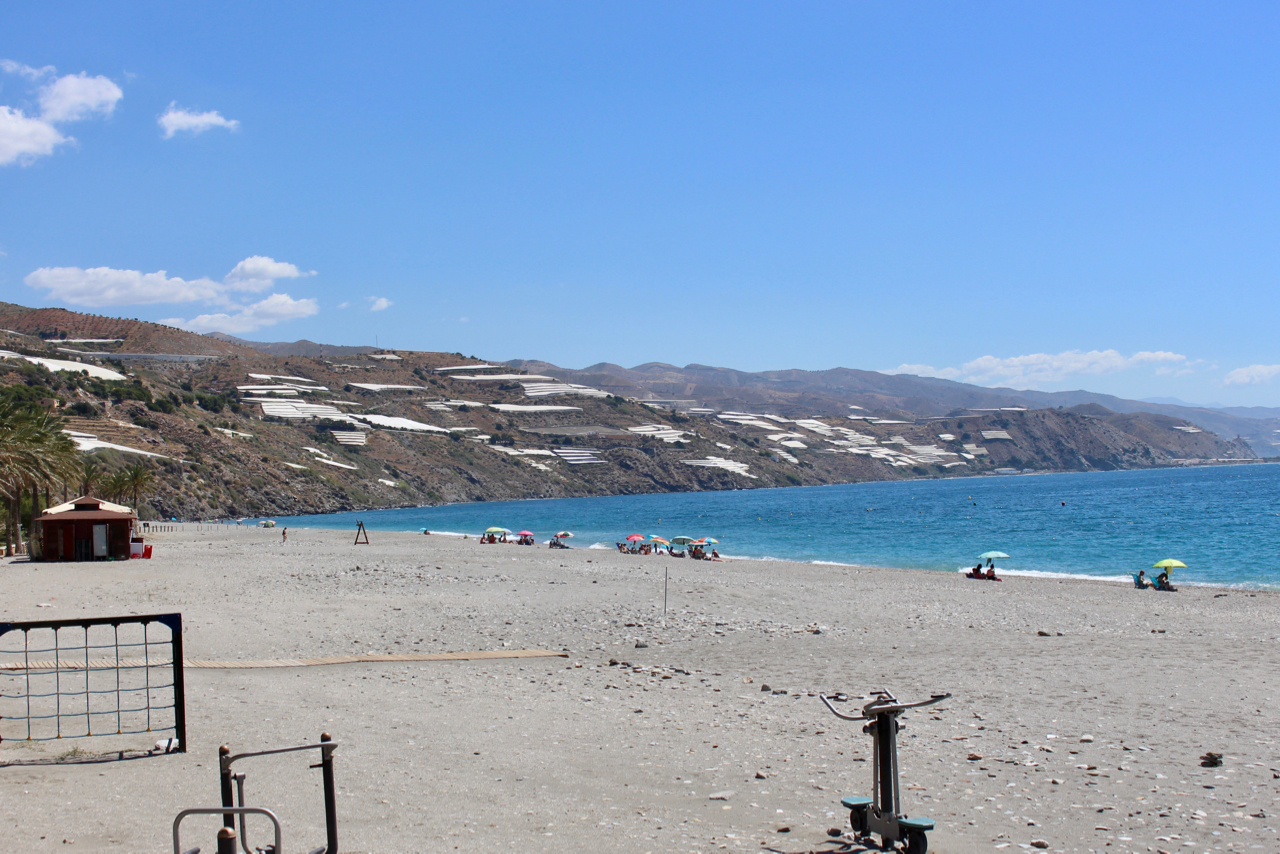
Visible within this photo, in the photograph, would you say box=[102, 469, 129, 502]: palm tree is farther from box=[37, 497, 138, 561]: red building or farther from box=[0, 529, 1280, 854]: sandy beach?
box=[0, 529, 1280, 854]: sandy beach

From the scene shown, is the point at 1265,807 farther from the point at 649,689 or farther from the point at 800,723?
the point at 649,689

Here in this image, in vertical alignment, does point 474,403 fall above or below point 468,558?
above

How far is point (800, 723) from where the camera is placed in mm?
9656

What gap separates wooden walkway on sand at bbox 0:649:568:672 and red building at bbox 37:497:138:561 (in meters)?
22.9

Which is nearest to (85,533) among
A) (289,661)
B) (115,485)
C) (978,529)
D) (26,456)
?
(26,456)

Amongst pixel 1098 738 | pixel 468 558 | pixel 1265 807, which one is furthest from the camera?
pixel 468 558

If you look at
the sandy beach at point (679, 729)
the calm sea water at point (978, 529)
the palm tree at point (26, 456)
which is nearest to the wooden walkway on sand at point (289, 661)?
the sandy beach at point (679, 729)

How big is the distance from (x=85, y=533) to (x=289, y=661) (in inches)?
967

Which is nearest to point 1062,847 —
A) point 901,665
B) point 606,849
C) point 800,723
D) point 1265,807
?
point 1265,807

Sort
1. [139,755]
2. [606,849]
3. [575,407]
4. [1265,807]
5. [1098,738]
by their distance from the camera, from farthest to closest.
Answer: [575,407], [1098,738], [139,755], [1265,807], [606,849]

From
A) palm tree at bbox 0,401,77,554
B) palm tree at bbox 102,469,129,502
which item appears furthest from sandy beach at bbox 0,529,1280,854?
palm tree at bbox 102,469,129,502

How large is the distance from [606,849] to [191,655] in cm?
973

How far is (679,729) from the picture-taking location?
9.33m

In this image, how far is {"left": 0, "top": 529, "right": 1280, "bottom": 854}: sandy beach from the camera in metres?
6.41
